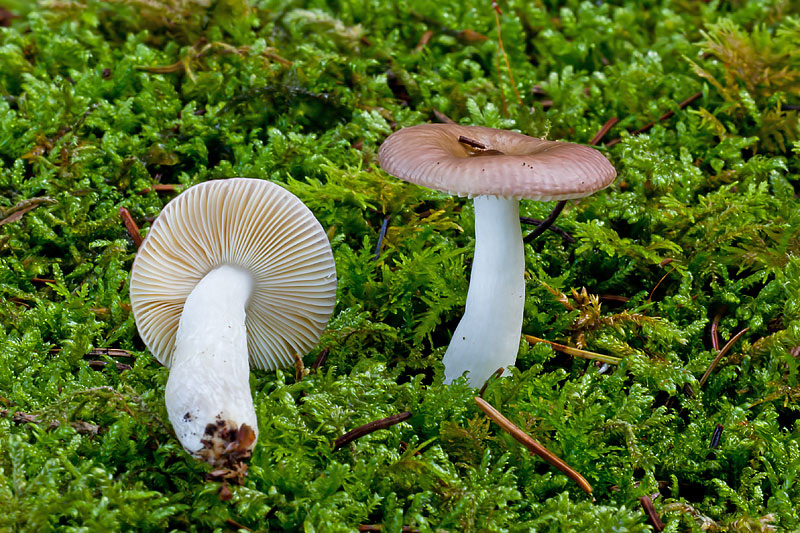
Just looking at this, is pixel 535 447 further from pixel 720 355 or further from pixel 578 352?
pixel 720 355

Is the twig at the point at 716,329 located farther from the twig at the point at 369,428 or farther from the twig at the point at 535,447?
the twig at the point at 369,428

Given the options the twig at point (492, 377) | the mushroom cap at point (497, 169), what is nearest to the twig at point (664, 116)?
the mushroom cap at point (497, 169)

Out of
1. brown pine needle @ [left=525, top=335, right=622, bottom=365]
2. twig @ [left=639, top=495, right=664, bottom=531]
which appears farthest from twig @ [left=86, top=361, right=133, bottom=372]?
twig @ [left=639, top=495, right=664, bottom=531]

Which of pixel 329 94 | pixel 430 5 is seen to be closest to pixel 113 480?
pixel 329 94

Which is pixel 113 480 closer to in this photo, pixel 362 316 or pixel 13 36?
pixel 362 316

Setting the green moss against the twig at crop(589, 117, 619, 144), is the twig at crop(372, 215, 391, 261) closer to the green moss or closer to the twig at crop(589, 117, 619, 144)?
the green moss

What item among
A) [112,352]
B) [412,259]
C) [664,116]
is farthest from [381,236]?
[664,116]
